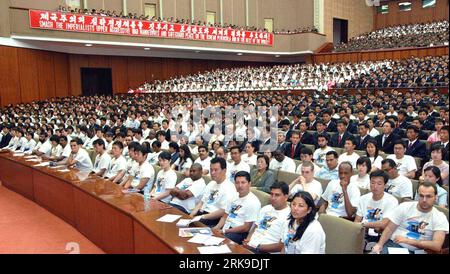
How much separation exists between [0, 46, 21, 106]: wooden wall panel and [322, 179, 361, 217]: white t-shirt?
1548 cm

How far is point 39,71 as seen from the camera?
17.8 meters

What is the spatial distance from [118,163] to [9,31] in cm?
1213

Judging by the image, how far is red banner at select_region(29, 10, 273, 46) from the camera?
15.7m

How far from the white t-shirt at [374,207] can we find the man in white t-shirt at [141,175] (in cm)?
268

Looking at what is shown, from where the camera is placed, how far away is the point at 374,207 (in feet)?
12.3

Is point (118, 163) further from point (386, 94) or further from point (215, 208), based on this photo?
point (386, 94)

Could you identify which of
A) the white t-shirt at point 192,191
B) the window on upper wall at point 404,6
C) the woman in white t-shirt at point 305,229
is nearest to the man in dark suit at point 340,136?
the white t-shirt at point 192,191

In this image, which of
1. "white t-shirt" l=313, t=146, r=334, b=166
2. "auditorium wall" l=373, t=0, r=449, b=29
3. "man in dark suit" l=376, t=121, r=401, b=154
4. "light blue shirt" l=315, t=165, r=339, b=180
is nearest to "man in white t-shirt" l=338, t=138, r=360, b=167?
"white t-shirt" l=313, t=146, r=334, b=166

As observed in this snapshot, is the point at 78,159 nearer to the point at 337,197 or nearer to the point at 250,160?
the point at 250,160

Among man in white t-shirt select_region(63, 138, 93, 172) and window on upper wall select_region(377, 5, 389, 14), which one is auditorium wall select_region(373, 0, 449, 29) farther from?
man in white t-shirt select_region(63, 138, 93, 172)

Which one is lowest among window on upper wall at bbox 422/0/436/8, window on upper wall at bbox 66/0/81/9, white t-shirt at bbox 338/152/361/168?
white t-shirt at bbox 338/152/361/168

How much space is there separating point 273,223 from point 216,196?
1.11 metres

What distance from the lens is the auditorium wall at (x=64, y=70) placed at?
16453 mm
